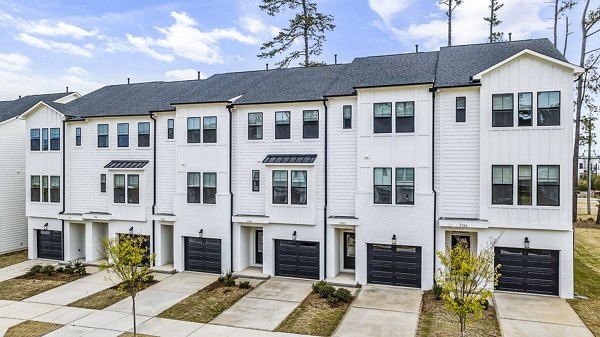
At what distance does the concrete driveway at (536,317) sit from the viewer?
1112 centimetres

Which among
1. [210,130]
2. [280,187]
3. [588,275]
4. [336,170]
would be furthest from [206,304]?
[588,275]

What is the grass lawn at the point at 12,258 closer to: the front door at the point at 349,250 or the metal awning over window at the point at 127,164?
the metal awning over window at the point at 127,164

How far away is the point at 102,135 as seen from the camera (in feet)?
67.9

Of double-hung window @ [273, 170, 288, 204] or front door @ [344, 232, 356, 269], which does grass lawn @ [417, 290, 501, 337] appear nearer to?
front door @ [344, 232, 356, 269]

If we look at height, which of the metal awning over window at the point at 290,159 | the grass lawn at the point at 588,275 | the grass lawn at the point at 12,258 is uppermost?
the metal awning over window at the point at 290,159

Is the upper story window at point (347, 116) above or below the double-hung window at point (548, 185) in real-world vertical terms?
above

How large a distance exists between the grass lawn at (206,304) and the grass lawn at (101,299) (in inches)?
103

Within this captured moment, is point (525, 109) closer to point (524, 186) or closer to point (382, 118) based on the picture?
point (524, 186)

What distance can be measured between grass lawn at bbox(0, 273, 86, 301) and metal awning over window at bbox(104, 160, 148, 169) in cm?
555

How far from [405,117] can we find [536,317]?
8.34m

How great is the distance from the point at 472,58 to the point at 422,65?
2215 mm

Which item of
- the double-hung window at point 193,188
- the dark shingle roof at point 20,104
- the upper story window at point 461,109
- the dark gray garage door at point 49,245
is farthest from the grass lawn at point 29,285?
the upper story window at point 461,109

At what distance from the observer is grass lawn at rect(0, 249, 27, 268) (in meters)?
20.9

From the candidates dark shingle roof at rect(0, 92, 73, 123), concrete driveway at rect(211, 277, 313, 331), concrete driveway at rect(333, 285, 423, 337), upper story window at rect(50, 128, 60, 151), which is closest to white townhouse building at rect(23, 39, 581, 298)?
upper story window at rect(50, 128, 60, 151)
